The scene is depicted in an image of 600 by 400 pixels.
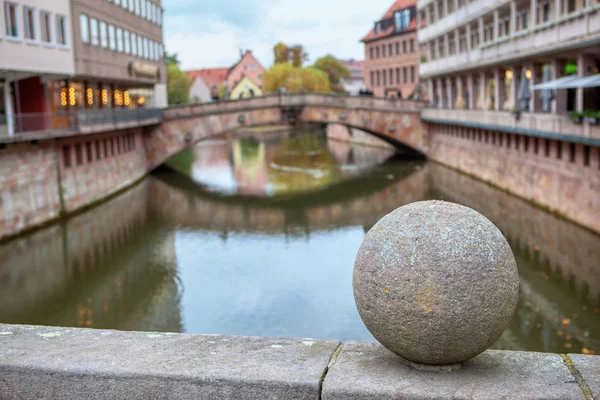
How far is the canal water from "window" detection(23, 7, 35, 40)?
7.09 m

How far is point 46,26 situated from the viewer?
32.3 metres

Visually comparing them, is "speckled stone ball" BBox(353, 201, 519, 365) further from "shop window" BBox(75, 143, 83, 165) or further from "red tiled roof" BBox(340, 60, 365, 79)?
"red tiled roof" BBox(340, 60, 365, 79)

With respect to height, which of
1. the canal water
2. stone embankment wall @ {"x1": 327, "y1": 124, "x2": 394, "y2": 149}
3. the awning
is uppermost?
the awning

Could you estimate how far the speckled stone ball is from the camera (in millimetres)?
4570

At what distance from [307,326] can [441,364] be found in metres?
11.4

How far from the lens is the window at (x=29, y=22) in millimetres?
30047

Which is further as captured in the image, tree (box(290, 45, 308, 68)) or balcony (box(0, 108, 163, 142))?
tree (box(290, 45, 308, 68))

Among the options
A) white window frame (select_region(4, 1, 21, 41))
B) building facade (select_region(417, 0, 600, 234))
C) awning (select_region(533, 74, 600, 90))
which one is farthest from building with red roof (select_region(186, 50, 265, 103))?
awning (select_region(533, 74, 600, 90))

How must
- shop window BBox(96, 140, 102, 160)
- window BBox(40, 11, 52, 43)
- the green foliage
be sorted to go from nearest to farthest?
window BBox(40, 11, 52, 43)
shop window BBox(96, 140, 102, 160)
the green foliage

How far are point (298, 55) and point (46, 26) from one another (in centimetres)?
8969

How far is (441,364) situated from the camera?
15.8 feet

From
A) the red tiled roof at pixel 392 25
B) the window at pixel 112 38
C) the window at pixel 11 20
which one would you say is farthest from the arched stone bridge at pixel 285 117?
the red tiled roof at pixel 392 25

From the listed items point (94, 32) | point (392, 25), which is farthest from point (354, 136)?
point (94, 32)

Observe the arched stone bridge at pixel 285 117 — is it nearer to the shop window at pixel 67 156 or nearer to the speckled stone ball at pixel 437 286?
the shop window at pixel 67 156
